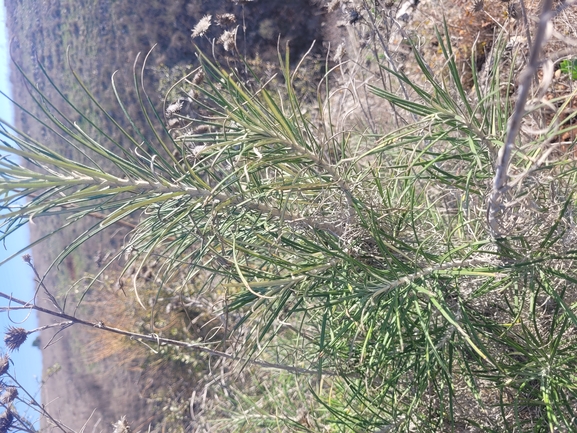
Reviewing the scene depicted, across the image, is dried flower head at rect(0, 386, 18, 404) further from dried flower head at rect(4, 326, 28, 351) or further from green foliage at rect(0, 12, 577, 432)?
green foliage at rect(0, 12, 577, 432)

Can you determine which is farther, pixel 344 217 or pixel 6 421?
pixel 6 421

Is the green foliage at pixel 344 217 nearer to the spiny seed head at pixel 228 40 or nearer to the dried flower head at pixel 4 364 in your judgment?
the spiny seed head at pixel 228 40

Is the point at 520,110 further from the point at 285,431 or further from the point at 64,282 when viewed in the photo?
the point at 64,282

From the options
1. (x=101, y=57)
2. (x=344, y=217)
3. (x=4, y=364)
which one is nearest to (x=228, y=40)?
(x=344, y=217)

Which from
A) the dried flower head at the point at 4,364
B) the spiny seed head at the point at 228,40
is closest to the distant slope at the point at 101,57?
the spiny seed head at the point at 228,40

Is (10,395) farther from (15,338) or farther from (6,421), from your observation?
(15,338)
